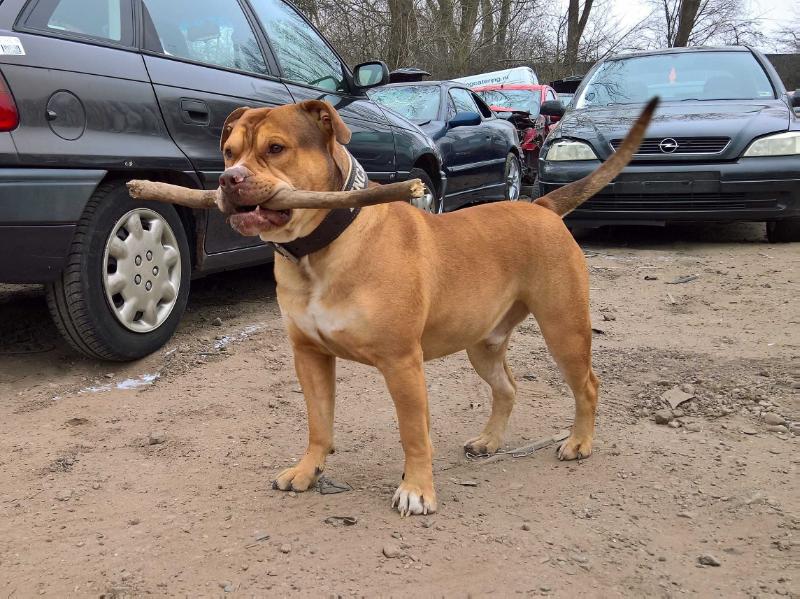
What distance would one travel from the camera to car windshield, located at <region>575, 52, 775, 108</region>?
7961 millimetres

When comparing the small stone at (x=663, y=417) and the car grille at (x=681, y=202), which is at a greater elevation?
the car grille at (x=681, y=202)

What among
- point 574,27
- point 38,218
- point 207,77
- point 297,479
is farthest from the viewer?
point 574,27

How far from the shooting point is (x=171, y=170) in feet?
12.9

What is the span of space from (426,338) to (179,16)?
2698 millimetres

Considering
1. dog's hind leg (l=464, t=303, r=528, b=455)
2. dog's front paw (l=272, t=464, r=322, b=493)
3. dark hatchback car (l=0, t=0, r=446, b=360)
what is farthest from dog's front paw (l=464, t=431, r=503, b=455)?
dark hatchback car (l=0, t=0, r=446, b=360)

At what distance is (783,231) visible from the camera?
7312 mm

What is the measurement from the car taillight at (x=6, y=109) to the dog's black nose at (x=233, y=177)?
1416mm

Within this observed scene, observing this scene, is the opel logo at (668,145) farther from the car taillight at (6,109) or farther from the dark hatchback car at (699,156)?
the car taillight at (6,109)

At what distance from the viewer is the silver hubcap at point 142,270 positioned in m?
3.61

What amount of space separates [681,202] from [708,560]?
5.44 m

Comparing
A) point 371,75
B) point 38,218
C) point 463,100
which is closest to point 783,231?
point 463,100

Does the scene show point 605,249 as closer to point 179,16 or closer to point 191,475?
point 179,16

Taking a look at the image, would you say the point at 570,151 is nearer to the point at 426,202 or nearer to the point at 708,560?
the point at 426,202

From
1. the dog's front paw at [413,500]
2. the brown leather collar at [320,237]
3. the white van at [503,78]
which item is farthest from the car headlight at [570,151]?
the white van at [503,78]
